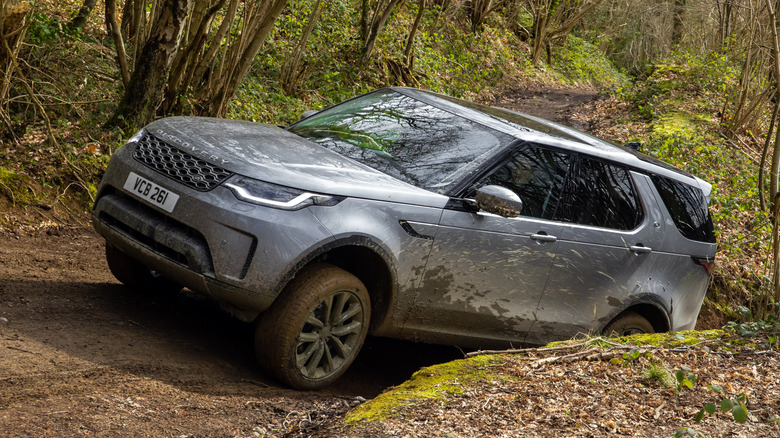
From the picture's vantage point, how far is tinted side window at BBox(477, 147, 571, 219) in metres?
4.95

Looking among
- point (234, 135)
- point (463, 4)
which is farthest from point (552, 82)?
A: point (234, 135)

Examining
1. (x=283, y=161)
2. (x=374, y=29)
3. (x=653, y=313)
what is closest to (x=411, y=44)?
(x=374, y=29)

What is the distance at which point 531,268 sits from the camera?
5023 millimetres

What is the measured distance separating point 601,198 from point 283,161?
254 centimetres

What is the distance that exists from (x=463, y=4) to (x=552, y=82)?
6.29 metres

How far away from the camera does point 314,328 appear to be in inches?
167

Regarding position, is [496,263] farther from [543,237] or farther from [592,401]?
[592,401]

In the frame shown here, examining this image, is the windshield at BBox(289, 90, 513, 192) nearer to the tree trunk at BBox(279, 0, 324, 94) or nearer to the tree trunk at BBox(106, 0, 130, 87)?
the tree trunk at BBox(106, 0, 130, 87)

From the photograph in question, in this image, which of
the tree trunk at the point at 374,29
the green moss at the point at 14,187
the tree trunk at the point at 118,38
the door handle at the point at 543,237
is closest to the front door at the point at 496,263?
the door handle at the point at 543,237

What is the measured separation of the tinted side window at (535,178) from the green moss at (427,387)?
44.6 inches

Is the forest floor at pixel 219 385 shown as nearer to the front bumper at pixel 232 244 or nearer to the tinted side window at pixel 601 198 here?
the front bumper at pixel 232 244

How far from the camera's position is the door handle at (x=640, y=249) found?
18.2ft

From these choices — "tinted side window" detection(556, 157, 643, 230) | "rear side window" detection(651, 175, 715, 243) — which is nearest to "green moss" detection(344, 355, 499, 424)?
"tinted side window" detection(556, 157, 643, 230)

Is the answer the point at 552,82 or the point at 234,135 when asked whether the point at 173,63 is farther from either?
the point at 552,82
